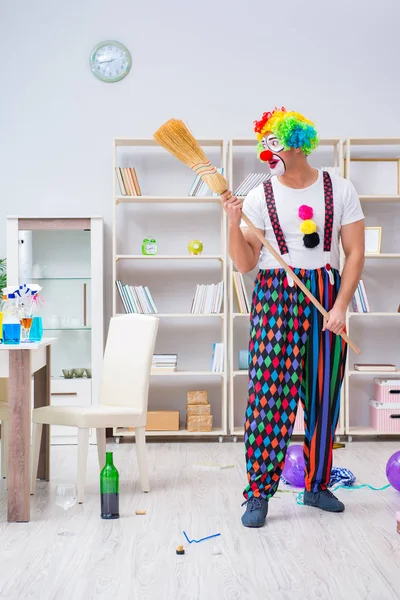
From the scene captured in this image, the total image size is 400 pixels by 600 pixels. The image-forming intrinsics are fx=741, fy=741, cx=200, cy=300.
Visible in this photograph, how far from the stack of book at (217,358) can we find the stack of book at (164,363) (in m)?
0.24

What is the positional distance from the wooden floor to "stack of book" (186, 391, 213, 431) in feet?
3.70

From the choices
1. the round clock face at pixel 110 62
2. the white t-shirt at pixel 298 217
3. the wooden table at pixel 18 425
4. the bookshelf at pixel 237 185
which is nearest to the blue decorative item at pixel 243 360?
the bookshelf at pixel 237 185

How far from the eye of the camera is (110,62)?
491cm

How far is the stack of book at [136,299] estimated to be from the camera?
464cm

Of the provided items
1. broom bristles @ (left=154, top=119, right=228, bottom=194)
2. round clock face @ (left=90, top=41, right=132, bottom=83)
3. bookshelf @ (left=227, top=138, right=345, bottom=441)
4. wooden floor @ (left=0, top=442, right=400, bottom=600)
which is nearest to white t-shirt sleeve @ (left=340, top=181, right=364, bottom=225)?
broom bristles @ (left=154, top=119, right=228, bottom=194)

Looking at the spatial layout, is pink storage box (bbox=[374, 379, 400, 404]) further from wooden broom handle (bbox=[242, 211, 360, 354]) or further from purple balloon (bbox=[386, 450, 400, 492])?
wooden broom handle (bbox=[242, 211, 360, 354])

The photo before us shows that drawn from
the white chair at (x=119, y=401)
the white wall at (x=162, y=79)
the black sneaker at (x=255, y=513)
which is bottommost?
the black sneaker at (x=255, y=513)

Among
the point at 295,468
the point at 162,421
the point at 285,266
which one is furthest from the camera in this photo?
the point at 162,421

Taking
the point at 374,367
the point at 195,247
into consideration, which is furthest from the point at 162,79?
the point at 374,367

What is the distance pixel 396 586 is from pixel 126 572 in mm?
772

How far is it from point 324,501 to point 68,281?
7.80ft

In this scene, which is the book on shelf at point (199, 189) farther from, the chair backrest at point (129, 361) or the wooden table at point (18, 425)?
the wooden table at point (18, 425)

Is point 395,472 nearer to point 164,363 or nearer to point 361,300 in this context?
point 361,300

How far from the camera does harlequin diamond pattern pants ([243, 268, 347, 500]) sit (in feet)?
9.01
